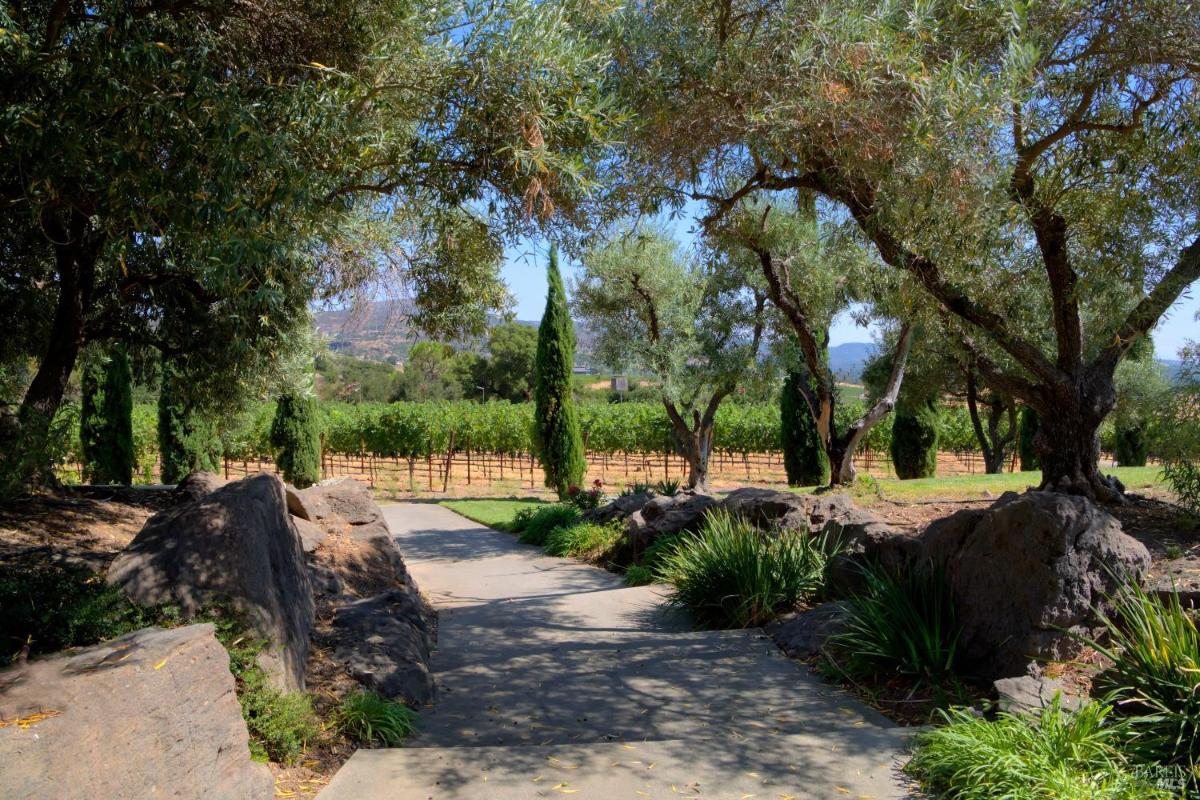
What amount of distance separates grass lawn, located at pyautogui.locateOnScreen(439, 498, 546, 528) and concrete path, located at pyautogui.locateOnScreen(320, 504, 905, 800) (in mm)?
10560

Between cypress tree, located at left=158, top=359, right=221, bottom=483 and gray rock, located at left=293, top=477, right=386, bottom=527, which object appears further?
cypress tree, located at left=158, top=359, right=221, bottom=483

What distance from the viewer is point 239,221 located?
16.8 ft

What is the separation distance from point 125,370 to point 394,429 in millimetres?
15180

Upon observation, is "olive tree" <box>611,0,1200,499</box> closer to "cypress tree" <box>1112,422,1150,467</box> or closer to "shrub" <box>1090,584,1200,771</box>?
"shrub" <box>1090,584,1200,771</box>

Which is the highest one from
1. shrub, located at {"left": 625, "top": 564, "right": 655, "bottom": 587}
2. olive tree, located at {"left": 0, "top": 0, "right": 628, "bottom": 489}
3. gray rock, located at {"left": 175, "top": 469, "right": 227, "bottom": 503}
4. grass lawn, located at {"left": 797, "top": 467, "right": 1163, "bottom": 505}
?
olive tree, located at {"left": 0, "top": 0, "right": 628, "bottom": 489}

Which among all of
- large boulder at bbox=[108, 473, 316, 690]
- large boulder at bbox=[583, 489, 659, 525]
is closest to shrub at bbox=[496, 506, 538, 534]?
large boulder at bbox=[583, 489, 659, 525]

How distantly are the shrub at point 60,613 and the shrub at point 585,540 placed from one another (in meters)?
9.16

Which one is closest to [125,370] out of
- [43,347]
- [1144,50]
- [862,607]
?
[43,347]

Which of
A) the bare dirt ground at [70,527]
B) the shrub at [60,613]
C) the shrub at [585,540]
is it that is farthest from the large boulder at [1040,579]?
the shrub at [585,540]

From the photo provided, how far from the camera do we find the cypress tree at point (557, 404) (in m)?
23.3

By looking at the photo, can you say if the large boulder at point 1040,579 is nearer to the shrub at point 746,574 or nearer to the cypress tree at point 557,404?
the shrub at point 746,574

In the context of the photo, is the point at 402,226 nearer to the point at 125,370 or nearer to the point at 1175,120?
the point at 1175,120

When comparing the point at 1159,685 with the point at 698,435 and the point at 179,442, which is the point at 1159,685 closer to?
the point at 698,435

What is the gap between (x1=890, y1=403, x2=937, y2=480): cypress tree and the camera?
84.9 feet
